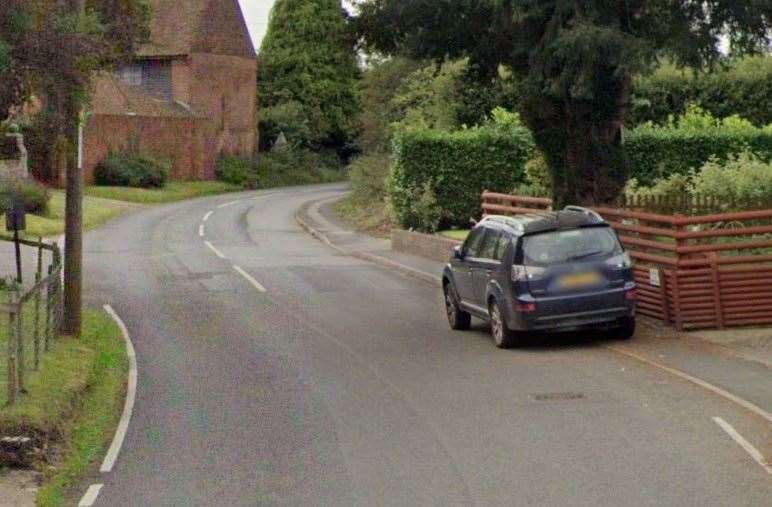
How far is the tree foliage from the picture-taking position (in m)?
19.3

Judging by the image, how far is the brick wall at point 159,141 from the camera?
6259cm

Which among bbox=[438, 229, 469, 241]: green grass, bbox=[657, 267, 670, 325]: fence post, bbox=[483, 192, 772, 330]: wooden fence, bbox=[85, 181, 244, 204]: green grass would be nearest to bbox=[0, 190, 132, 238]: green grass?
bbox=[85, 181, 244, 204]: green grass

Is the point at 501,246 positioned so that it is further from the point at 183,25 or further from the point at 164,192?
the point at 183,25

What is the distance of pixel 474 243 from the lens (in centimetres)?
1906

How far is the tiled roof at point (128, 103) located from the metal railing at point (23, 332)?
43.4 metres

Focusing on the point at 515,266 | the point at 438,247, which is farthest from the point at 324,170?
the point at 515,266

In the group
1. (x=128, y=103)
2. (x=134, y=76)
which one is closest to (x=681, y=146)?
(x=128, y=103)

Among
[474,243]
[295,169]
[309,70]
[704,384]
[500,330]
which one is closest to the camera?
[704,384]

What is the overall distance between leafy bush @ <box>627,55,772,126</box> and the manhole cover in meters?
32.2

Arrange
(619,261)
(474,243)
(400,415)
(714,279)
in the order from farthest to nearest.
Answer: (474,243) < (714,279) < (619,261) < (400,415)

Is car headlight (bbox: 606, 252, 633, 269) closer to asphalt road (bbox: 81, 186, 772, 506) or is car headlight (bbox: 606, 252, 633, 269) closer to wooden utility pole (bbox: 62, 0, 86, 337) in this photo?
asphalt road (bbox: 81, 186, 772, 506)

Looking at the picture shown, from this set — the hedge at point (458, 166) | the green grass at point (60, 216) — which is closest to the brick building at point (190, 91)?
the green grass at point (60, 216)

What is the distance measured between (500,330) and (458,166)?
20.9 meters

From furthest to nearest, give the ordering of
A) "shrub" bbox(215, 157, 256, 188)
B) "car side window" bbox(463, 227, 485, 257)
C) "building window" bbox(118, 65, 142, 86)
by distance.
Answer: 1. "shrub" bbox(215, 157, 256, 188)
2. "building window" bbox(118, 65, 142, 86)
3. "car side window" bbox(463, 227, 485, 257)
